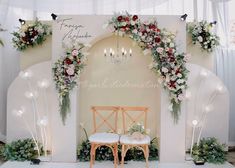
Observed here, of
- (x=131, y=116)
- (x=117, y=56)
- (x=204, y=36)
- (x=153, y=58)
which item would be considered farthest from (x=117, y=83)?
(x=204, y=36)

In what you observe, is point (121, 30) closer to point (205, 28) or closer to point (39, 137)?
point (205, 28)

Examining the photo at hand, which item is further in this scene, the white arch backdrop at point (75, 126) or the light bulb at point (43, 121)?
the light bulb at point (43, 121)

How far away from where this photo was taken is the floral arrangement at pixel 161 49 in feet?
13.9

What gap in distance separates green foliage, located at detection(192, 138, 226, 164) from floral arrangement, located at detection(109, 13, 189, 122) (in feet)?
2.80

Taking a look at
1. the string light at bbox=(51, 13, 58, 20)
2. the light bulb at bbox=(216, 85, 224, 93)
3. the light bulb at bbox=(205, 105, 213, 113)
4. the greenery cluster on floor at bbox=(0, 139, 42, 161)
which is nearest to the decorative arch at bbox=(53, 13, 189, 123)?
the string light at bbox=(51, 13, 58, 20)

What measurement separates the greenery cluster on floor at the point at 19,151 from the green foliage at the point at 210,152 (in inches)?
98.2

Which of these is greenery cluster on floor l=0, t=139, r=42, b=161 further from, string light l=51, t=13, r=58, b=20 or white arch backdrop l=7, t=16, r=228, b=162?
string light l=51, t=13, r=58, b=20

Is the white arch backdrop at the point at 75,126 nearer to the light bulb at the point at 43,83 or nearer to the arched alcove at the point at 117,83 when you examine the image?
the light bulb at the point at 43,83

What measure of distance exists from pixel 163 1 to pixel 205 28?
126cm

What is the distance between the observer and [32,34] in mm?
4828

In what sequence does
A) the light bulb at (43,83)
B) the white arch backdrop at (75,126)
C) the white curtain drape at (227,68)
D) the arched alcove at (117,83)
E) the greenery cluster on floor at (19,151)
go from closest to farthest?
1. the white arch backdrop at (75,126)
2. the greenery cluster on floor at (19,151)
3. the light bulb at (43,83)
4. the arched alcove at (117,83)
5. the white curtain drape at (227,68)

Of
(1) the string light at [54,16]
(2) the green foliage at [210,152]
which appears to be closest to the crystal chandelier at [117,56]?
(1) the string light at [54,16]

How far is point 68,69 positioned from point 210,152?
8.10 feet

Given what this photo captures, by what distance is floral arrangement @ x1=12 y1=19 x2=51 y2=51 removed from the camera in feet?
15.8
